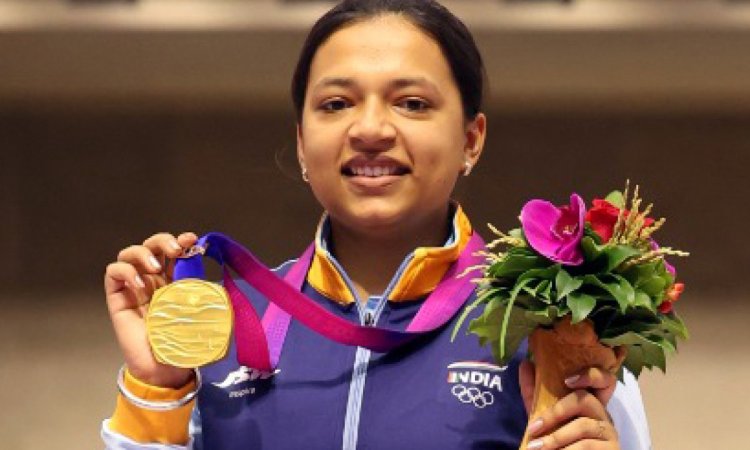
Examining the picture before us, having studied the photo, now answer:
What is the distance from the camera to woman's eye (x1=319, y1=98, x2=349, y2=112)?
184 cm

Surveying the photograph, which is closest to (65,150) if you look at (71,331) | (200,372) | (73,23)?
Result: (71,331)

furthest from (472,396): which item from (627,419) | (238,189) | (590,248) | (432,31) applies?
Answer: (238,189)

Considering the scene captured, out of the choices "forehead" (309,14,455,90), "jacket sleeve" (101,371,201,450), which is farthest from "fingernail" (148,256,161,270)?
"forehead" (309,14,455,90)

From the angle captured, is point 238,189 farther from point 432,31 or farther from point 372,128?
point 372,128

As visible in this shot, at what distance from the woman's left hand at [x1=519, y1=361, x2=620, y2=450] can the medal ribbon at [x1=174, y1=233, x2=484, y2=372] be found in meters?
0.31

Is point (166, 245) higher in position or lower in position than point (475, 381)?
higher

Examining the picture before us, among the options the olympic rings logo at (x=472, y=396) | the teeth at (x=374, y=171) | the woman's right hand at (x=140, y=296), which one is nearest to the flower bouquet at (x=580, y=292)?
the olympic rings logo at (x=472, y=396)

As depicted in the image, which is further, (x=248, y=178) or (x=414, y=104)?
(x=248, y=178)

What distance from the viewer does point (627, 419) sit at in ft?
5.83

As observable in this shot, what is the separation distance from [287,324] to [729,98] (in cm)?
407

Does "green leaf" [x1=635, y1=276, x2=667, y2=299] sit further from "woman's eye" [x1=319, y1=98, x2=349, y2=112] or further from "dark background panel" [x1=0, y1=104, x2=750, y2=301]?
"dark background panel" [x1=0, y1=104, x2=750, y2=301]

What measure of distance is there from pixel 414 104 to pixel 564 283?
455 mm

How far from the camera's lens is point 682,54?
4875 mm

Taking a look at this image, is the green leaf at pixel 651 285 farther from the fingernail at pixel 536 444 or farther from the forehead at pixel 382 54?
the forehead at pixel 382 54
